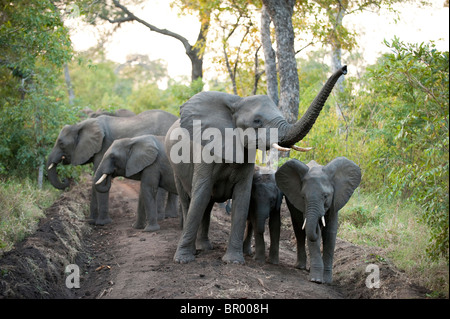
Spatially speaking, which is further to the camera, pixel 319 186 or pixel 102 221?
pixel 102 221

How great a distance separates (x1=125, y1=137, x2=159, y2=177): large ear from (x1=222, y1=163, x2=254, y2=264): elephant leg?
377 cm

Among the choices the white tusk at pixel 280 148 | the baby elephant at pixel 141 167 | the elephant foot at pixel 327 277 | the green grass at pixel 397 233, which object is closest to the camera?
the white tusk at pixel 280 148

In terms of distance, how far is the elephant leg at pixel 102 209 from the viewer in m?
12.1

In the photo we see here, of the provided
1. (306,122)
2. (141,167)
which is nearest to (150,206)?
(141,167)

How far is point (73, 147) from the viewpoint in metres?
13.7

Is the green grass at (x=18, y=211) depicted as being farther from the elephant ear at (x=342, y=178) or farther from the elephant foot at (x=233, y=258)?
the elephant ear at (x=342, y=178)

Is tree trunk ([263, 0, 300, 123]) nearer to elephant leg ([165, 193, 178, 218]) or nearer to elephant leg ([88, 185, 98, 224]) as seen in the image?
elephant leg ([165, 193, 178, 218])

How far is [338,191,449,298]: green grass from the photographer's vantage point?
6.86m

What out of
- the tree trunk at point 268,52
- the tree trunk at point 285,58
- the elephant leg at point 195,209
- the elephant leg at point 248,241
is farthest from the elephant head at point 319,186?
the tree trunk at point 268,52

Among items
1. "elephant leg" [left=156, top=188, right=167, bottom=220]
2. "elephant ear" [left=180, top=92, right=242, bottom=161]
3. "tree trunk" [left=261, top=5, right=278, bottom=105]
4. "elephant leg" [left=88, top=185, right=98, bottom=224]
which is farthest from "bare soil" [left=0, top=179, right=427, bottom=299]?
"tree trunk" [left=261, top=5, right=278, bottom=105]

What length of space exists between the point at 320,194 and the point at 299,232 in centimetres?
121

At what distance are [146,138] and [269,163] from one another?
8.82 feet

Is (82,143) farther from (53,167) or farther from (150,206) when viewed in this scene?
(150,206)

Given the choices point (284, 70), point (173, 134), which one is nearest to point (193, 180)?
point (173, 134)
